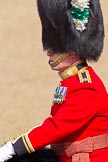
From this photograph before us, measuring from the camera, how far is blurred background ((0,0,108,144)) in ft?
19.5

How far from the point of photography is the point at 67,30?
3.05 meters

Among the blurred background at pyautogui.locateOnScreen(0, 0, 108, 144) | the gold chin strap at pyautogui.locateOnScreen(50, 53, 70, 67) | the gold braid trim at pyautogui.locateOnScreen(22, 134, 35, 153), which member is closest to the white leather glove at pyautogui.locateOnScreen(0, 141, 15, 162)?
the gold braid trim at pyautogui.locateOnScreen(22, 134, 35, 153)

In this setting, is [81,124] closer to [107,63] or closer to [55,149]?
[55,149]

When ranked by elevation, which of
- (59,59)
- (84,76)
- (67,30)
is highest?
(67,30)

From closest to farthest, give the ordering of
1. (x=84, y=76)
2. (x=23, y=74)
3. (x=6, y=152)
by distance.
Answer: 1. (x=6, y=152)
2. (x=84, y=76)
3. (x=23, y=74)

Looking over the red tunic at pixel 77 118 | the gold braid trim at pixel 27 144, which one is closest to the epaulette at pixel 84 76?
the red tunic at pixel 77 118

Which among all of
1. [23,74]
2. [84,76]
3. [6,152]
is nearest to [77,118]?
[84,76]

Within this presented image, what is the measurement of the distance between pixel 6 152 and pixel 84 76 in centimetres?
50

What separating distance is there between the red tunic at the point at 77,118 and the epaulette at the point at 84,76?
1 cm

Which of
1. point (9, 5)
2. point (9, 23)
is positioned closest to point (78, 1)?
point (9, 23)

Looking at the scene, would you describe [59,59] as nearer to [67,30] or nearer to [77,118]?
[67,30]

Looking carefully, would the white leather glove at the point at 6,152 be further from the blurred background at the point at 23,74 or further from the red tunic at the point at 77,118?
the blurred background at the point at 23,74

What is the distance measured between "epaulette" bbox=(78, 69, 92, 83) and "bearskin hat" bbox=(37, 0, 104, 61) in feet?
0.29

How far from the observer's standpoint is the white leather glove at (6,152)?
2859 millimetres
